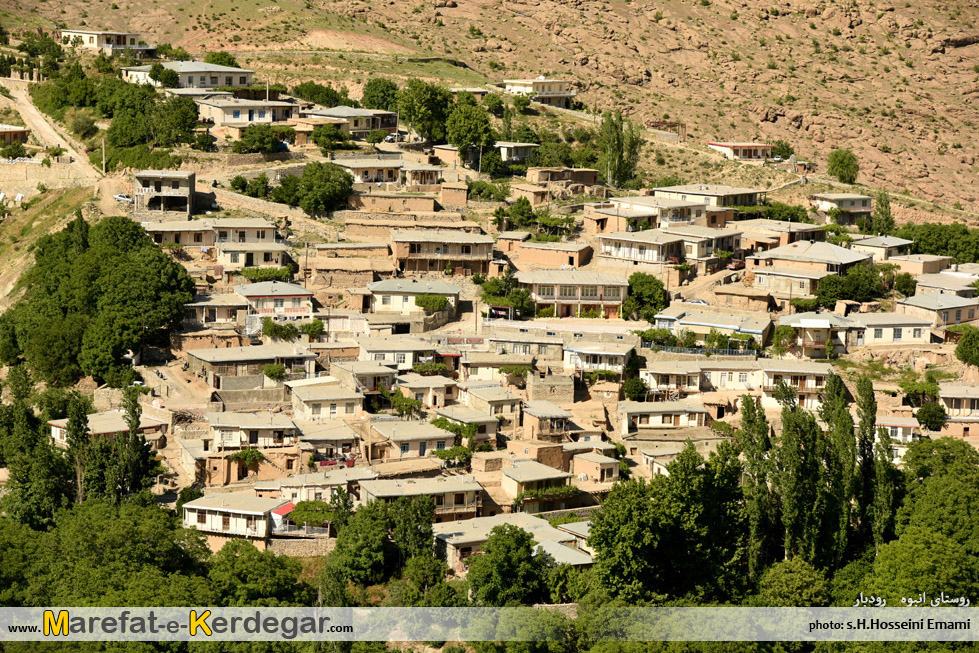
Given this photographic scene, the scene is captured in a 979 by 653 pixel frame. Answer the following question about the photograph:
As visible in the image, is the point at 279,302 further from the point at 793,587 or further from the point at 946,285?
the point at 946,285

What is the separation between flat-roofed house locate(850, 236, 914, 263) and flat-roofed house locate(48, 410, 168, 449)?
3548cm

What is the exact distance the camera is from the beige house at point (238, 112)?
80562 mm

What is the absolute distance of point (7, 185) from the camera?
79.2m

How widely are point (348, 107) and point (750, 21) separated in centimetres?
5614

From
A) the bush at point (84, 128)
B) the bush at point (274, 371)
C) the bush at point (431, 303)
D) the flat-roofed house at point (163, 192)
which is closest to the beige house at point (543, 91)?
the bush at point (84, 128)

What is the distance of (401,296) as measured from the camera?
65.0 metres

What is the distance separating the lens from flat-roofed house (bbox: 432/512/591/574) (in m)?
49.2

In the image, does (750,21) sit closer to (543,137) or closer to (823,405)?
(543,137)

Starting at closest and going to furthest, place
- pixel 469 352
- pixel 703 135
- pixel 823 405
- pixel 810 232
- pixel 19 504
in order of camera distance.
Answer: pixel 19 504, pixel 823 405, pixel 469 352, pixel 810 232, pixel 703 135

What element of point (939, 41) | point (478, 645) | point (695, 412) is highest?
point (939, 41)

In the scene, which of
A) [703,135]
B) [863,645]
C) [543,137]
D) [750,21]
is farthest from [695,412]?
[750,21]

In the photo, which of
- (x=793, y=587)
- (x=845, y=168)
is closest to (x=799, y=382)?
(x=793, y=587)

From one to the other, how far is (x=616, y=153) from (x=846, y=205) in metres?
12.8

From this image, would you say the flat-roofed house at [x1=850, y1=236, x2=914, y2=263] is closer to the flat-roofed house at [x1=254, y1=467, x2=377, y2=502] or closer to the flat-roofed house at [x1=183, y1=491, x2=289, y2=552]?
the flat-roofed house at [x1=254, y1=467, x2=377, y2=502]
